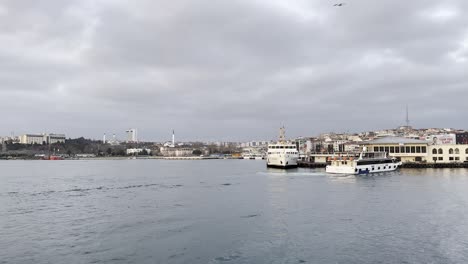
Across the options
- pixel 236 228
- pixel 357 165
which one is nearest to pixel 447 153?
pixel 357 165

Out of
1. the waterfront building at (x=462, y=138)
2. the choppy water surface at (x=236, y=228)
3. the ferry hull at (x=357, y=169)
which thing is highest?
the waterfront building at (x=462, y=138)

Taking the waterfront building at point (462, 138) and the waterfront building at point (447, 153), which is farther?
the waterfront building at point (462, 138)

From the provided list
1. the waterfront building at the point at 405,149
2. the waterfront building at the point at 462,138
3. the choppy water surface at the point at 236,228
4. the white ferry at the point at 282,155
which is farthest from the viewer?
the waterfront building at the point at 462,138

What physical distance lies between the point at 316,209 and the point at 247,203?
4178mm

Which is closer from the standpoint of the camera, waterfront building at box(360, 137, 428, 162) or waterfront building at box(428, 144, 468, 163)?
waterfront building at box(428, 144, 468, 163)

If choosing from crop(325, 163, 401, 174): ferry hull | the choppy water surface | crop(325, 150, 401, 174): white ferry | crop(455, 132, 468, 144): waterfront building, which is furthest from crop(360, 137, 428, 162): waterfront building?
crop(455, 132, 468, 144): waterfront building

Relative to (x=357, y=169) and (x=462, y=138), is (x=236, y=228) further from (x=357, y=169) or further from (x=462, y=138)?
(x=462, y=138)

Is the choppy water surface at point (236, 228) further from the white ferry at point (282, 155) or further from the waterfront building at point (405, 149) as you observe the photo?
the waterfront building at point (405, 149)

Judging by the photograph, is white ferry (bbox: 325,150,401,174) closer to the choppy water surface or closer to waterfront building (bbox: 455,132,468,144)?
the choppy water surface

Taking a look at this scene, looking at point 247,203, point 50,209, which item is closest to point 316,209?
point 247,203

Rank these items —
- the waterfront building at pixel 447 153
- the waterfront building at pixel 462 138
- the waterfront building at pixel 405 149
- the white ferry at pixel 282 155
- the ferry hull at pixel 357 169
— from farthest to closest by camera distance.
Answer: the waterfront building at pixel 462 138 → the waterfront building at pixel 405 149 → the waterfront building at pixel 447 153 → the white ferry at pixel 282 155 → the ferry hull at pixel 357 169

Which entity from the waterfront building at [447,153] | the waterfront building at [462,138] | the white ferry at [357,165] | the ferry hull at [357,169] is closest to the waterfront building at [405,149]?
the waterfront building at [447,153]

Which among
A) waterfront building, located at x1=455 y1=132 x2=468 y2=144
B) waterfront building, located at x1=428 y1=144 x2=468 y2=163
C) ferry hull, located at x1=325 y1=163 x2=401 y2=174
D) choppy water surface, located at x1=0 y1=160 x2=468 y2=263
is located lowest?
choppy water surface, located at x1=0 y1=160 x2=468 y2=263

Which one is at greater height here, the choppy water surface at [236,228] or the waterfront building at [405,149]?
the waterfront building at [405,149]
